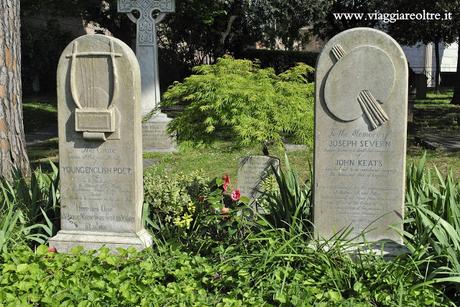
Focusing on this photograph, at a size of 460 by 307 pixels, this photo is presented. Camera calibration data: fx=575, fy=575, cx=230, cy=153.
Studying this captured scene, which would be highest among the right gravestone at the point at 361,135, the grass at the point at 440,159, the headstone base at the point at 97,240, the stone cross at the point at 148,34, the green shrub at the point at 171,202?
the stone cross at the point at 148,34

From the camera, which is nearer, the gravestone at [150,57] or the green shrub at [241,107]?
the green shrub at [241,107]

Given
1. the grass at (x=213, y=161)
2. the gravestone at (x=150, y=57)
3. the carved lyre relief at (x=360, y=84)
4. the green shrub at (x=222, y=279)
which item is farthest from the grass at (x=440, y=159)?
the green shrub at (x=222, y=279)

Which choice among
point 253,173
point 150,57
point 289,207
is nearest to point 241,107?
point 253,173

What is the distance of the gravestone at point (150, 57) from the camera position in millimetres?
12383

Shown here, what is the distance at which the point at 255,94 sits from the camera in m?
6.47

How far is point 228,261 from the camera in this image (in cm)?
447

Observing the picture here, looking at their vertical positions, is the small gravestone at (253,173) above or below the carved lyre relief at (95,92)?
below

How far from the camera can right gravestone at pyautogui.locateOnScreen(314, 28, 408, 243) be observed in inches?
186

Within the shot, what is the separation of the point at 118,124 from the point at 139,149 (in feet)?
1.02

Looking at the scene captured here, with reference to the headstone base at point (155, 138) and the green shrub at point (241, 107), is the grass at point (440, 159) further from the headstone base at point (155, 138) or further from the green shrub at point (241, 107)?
the headstone base at point (155, 138)

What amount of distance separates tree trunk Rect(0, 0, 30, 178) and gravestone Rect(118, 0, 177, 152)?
4719 millimetres

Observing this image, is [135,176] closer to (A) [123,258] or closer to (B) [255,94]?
(A) [123,258]

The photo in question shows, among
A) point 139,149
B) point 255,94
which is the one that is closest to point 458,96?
point 255,94

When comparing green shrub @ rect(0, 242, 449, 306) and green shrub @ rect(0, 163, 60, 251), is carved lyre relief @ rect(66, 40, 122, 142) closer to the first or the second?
green shrub @ rect(0, 163, 60, 251)
